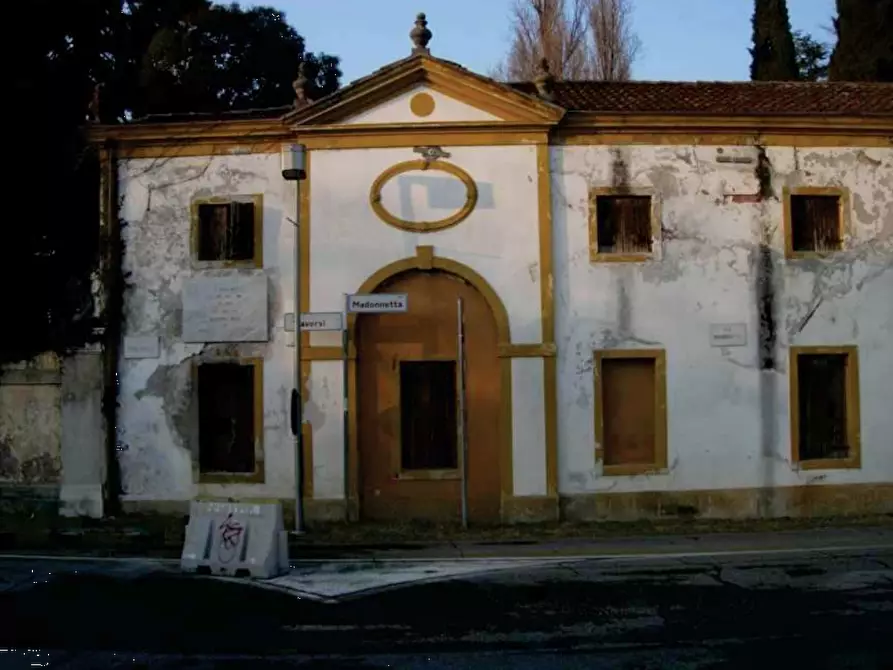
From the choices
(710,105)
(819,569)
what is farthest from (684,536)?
(710,105)

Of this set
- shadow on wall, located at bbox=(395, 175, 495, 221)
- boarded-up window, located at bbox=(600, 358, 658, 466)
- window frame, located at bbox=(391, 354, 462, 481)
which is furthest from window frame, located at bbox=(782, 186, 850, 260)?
window frame, located at bbox=(391, 354, 462, 481)

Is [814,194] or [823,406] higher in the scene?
[814,194]

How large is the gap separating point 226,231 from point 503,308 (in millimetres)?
4458

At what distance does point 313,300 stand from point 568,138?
4.63m

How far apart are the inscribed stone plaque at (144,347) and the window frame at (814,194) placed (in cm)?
984

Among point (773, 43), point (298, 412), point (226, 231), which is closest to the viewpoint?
point (298, 412)

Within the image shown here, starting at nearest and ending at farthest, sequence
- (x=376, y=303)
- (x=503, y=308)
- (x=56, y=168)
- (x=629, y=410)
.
A: (x=376, y=303) < (x=503, y=308) < (x=629, y=410) < (x=56, y=168)

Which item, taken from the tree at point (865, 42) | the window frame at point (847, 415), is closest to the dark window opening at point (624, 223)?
the window frame at point (847, 415)

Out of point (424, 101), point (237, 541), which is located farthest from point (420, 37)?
point (237, 541)

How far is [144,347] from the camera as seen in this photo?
14945 millimetres

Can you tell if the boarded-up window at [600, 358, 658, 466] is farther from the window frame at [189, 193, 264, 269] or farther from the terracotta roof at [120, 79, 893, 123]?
the window frame at [189, 193, 264, 269]

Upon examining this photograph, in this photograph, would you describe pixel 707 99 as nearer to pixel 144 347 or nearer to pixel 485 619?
pixel 144 347

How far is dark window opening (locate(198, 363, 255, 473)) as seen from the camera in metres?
15.0

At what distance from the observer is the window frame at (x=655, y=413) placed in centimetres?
1472
